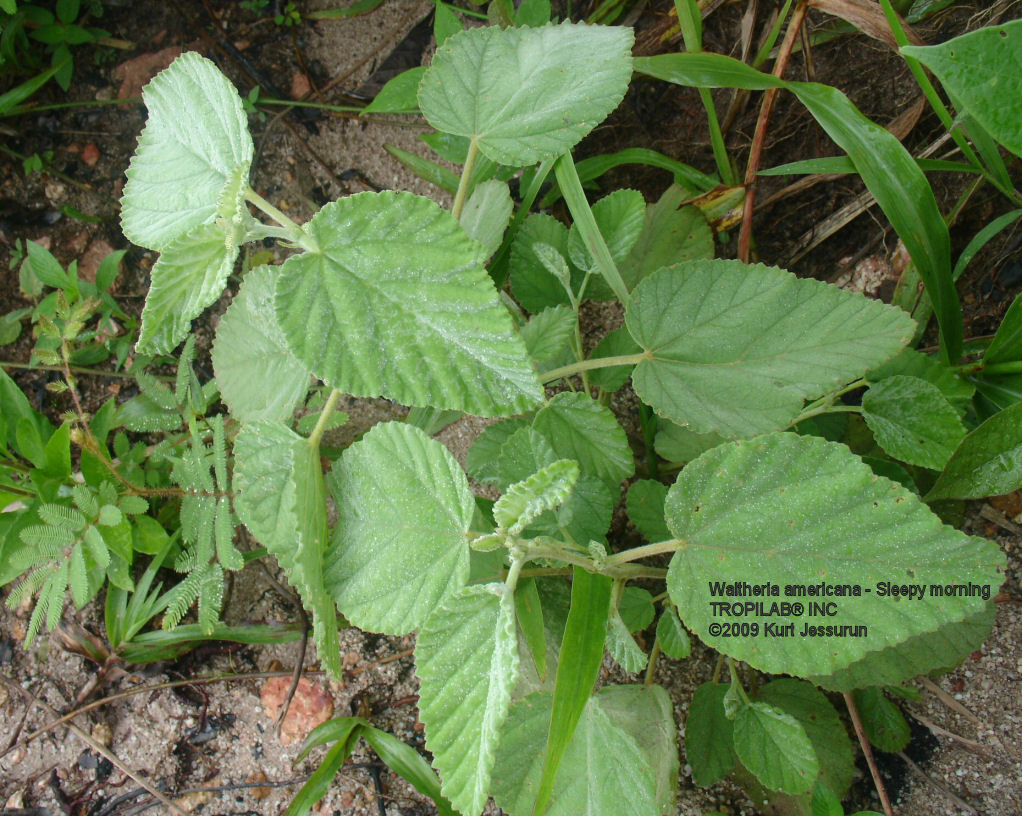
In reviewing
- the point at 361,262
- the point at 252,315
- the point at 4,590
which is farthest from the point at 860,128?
the point at 4,590

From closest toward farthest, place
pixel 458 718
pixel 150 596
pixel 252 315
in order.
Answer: pixel 458 718 → pixel 252 315 → pixel 150 596

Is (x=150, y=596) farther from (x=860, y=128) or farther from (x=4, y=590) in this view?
(x=860, y=128)

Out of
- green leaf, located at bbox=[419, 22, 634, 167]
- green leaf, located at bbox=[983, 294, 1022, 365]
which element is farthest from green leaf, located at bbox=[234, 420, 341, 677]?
green leaf, located at bbox=[983, 294, 1022, 365]

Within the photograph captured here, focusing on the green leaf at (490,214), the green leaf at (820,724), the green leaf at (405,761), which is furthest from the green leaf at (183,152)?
the green leaf at (820,724)

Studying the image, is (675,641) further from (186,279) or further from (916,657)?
(186,279)

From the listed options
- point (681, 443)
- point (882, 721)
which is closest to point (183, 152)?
point (681, 443)

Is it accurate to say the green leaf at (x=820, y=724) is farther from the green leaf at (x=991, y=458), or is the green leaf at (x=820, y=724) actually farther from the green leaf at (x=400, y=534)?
the green leaf at (x=400, y=534)
